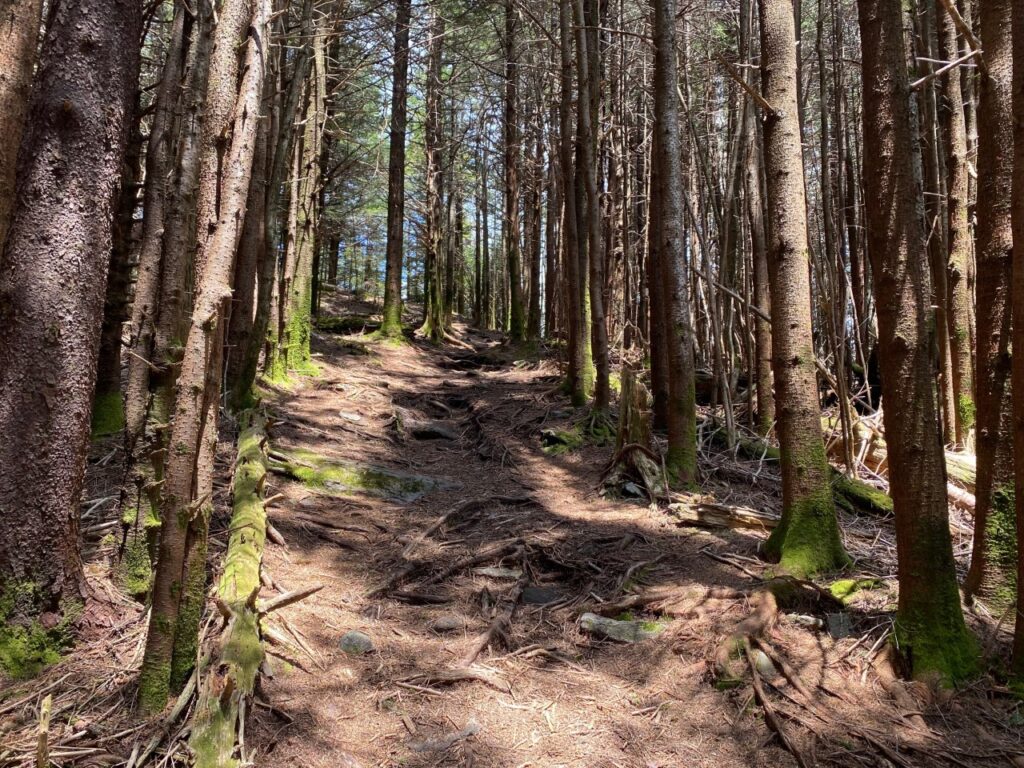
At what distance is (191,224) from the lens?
4.16m

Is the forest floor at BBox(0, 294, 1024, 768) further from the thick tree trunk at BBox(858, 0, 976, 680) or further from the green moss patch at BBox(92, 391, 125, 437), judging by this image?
the green moss patch at BBox(92, 391, 125, 437)

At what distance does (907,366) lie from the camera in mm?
3379

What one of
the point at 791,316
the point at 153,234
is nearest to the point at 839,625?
the point at 791,316

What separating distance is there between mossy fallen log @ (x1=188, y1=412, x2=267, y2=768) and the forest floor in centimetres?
12

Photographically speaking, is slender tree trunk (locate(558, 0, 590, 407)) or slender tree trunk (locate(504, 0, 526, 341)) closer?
slender tree trunk (locate(558, 0, 590, 407))

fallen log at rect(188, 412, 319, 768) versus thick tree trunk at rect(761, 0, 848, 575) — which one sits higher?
thick tree trunk at rect(761, 0, 848, 575)

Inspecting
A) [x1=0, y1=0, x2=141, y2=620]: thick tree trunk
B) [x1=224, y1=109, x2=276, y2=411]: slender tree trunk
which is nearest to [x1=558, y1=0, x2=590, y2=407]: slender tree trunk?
[x1=224, y1=109, x2=276, y2=411]: slender tree trunk

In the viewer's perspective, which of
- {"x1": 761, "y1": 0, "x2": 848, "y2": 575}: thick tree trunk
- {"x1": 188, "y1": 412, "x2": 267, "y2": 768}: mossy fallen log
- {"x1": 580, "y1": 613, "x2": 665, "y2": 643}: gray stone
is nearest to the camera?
{"x1": 188, "y1": 412, "x2": 267, "y2": 768}: mossy fallen log

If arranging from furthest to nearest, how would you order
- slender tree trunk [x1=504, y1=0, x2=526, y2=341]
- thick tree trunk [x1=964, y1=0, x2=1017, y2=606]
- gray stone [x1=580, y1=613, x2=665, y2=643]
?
slender tree trunk [x1=504, y1=0, x2=526, y2=341]
gray stone [x1=580, y1=613, x2=665, y2=643]
thick tree trunk [x1=964, y1=0, x2=1017, y2=606]

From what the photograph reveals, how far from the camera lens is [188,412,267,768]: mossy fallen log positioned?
2.56 metres

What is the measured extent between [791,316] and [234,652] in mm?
4014

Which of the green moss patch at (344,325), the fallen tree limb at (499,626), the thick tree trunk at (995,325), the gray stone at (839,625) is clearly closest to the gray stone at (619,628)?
the fallen tree limb at (499,626)

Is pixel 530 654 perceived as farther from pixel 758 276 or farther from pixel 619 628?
pixel 758 276

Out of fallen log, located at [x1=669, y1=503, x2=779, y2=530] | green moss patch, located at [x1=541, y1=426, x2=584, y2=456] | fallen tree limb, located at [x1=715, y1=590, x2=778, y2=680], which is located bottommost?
fallen tree limb, located at [x1=715, y1=590, x2=778, y2=680]
